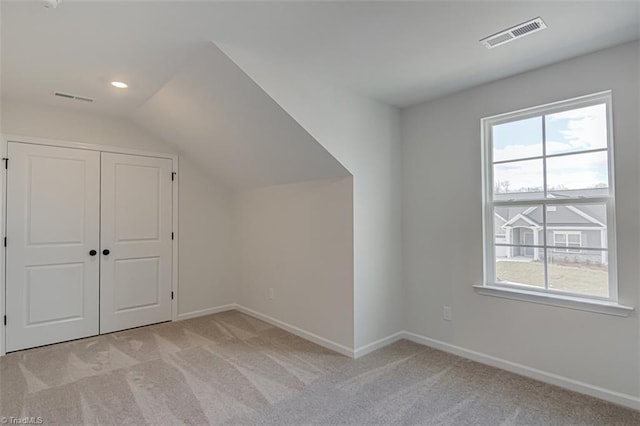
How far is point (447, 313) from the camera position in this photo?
3.18 meters

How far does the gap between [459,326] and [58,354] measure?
373cm

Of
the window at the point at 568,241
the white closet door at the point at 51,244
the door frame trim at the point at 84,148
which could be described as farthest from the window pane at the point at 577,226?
the white closet door at the point at 51,244

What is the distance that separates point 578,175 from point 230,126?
2.93 metres

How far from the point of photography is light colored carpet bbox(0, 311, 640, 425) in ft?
7.03

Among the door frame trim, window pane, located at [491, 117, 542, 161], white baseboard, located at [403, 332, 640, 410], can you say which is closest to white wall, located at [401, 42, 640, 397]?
white baseboard, located at [403, 332, 640, 410]

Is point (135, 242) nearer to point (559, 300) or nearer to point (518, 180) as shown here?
point (518, 180)

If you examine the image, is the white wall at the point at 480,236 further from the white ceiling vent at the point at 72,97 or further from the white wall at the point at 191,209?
the white ceiling vent at the point at 72,97

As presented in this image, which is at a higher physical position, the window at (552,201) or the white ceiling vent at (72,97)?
the white ceiling vent at (72,97)

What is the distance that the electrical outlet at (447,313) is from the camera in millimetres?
3156

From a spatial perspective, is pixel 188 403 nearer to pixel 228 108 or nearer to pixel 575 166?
pixel 228 108

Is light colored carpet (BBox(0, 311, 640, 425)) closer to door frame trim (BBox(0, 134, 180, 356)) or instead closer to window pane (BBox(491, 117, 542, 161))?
door frame trim (BBox(0, 134, 180, 356))

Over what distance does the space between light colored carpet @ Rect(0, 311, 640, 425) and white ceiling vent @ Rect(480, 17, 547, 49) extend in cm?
244

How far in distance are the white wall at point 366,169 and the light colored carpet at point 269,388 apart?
1.46 feet

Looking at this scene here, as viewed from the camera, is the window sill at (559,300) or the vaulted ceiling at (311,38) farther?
the window sill at (559,300)
